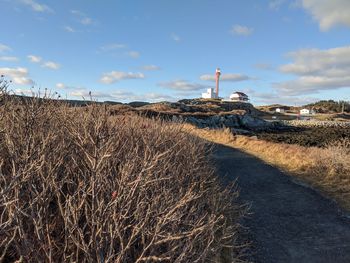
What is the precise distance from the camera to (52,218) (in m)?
4.04

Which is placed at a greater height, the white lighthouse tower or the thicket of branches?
the white lighthouse tower

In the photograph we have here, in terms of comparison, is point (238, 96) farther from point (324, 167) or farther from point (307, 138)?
point (324, 167)

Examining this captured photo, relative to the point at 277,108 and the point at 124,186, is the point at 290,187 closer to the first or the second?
the point at 124,186

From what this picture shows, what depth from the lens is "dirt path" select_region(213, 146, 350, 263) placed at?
6.92 metres

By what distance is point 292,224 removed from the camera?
8.62 metres

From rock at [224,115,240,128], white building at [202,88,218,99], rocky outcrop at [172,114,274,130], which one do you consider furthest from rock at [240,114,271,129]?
white building at [202,88,218,99]

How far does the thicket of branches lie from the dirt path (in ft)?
2.55

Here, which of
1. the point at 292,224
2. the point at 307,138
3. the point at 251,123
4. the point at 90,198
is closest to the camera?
the point at 90,198

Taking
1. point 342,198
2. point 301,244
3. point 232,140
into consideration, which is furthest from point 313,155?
point 232,140

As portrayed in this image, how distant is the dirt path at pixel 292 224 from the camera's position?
6.92 m

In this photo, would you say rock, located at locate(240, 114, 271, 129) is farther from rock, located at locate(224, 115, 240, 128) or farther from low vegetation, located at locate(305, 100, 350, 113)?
low vegetation, located at locate(305, 100, 350, 113)

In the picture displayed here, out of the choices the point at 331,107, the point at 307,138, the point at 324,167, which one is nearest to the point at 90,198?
the point at 324,167

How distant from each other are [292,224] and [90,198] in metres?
5.90

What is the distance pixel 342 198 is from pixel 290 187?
6.49 feet
